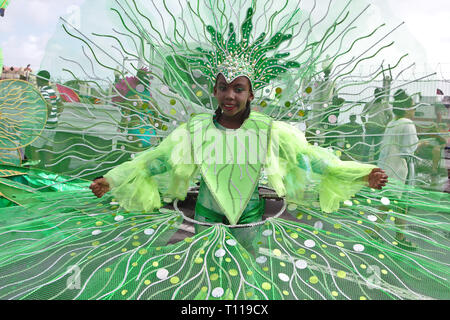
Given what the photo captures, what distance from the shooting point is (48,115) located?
5.69ft

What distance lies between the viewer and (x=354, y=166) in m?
1.25

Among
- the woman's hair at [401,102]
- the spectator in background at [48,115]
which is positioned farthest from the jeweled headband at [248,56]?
the spectator in background at [48,115]

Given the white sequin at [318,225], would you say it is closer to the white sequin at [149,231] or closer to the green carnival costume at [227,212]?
the green carnival costume at [227,212]

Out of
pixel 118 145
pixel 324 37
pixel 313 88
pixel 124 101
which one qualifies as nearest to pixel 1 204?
pixel 118 145

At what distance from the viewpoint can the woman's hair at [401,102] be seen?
4.67ft

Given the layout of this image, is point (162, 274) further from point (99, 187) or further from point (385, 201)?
point (385, 201)

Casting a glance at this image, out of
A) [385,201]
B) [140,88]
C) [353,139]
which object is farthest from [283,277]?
[140,88]

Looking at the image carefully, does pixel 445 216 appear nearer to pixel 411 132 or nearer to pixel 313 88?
pixel 411 132

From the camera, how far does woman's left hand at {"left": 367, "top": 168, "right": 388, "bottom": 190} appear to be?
1.15 metres

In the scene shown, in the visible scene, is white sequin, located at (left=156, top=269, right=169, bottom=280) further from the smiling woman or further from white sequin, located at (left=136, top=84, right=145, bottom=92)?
white sequin, located at (left=136, top=84, right=145, bottom=92)

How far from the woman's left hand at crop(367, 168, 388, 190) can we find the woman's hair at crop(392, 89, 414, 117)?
1.45ft

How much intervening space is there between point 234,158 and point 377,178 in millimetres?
579

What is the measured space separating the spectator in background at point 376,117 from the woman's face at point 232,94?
64cm

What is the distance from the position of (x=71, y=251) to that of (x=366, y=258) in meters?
1.09
